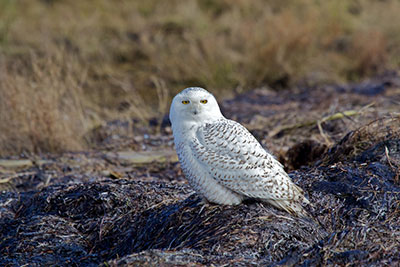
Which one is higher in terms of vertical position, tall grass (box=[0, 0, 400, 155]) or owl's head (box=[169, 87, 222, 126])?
owl's head (box=[169, 87, 222, 126])

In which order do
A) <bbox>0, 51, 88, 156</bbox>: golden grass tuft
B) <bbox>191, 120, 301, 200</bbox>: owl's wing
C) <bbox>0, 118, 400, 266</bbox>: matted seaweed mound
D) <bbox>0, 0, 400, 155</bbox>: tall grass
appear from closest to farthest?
<bbox>0, 118, 400, 266</bbox>: matted seaweed mound
<bbox>191, 120, 301, 200</bbox>: owl's wing
<bbox>0, 51, 88, 156</bbox>: golden grass tuft
<bbox>0, 0, 400, 155</bbox>: tall grass

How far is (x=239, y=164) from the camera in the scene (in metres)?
3.71

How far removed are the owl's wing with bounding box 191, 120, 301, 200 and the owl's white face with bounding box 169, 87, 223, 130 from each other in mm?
98

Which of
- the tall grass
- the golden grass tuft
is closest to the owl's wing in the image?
the golden grass tuft

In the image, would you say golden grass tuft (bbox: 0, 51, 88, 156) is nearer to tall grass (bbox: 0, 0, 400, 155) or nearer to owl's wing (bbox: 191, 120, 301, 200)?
tall grass (bbox: 0, 0, 400, 155)

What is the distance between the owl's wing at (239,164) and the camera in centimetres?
369

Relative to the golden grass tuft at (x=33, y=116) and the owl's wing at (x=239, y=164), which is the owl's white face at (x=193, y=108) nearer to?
the owl's wing at (x=239, y=164)

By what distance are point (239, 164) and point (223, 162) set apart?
11cm

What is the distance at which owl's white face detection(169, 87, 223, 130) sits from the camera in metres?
3.77

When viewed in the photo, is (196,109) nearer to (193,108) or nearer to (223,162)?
(193,108)

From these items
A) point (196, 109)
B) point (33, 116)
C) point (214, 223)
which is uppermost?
point (196, 109)

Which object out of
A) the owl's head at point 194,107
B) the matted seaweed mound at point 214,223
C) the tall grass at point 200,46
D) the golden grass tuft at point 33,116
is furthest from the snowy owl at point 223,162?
the tall grass at point 200,46

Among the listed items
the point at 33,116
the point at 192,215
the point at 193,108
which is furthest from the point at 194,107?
the point at 33,116

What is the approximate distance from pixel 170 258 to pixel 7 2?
13856 millimetres
